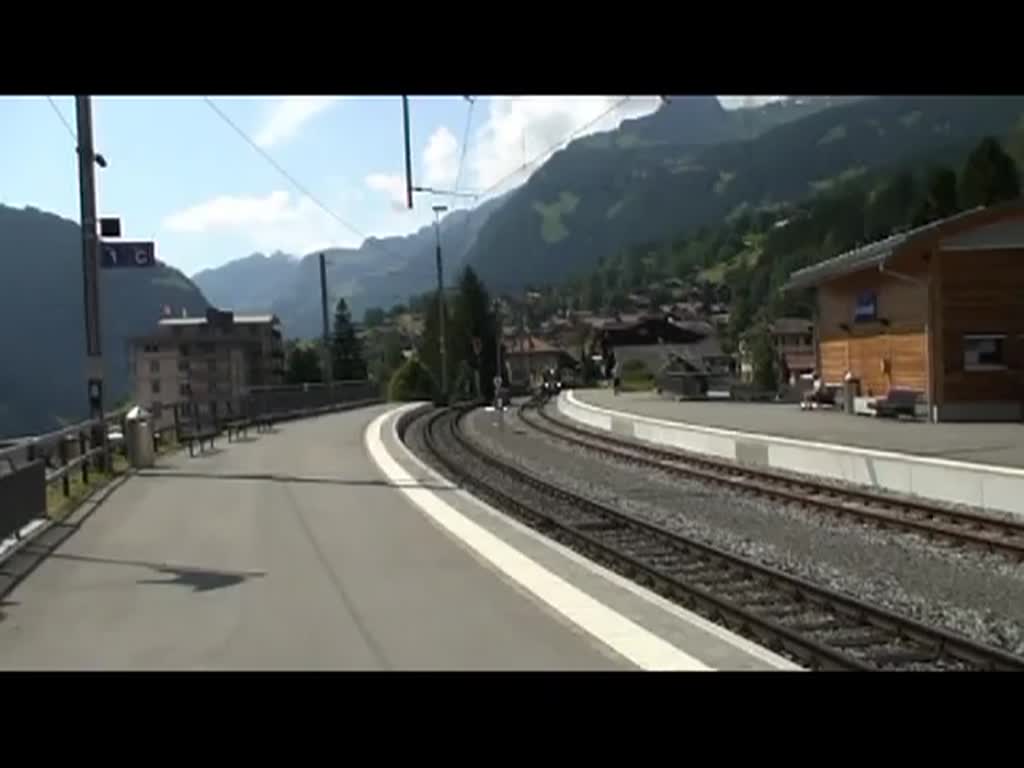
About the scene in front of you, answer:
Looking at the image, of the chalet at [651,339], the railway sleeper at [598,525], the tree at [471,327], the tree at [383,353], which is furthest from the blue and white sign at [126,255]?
the chalet at [651,339]

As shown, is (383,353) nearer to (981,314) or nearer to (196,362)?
(196,362)

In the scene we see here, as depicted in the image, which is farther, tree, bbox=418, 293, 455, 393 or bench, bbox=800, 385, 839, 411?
tree, bbox=418, 293, 455, 393

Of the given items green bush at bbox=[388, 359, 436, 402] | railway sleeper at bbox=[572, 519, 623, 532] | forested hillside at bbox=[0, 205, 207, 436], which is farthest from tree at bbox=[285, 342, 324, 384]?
railway sleeper at bbox=[572, 519, 623, 532]

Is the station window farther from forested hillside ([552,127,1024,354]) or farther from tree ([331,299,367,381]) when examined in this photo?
tree ([331,299,367,381])

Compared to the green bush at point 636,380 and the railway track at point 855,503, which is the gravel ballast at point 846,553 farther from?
the green bush at point 636,380

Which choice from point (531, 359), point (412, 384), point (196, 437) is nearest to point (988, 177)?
point (412, 384)

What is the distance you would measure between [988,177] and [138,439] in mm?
58857

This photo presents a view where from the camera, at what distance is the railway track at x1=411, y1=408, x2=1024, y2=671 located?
834 centimetres

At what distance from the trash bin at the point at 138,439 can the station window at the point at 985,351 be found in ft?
56.0

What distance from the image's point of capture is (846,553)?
13328 millimetres

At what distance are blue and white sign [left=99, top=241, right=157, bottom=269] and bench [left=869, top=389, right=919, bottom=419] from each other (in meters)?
17.2
